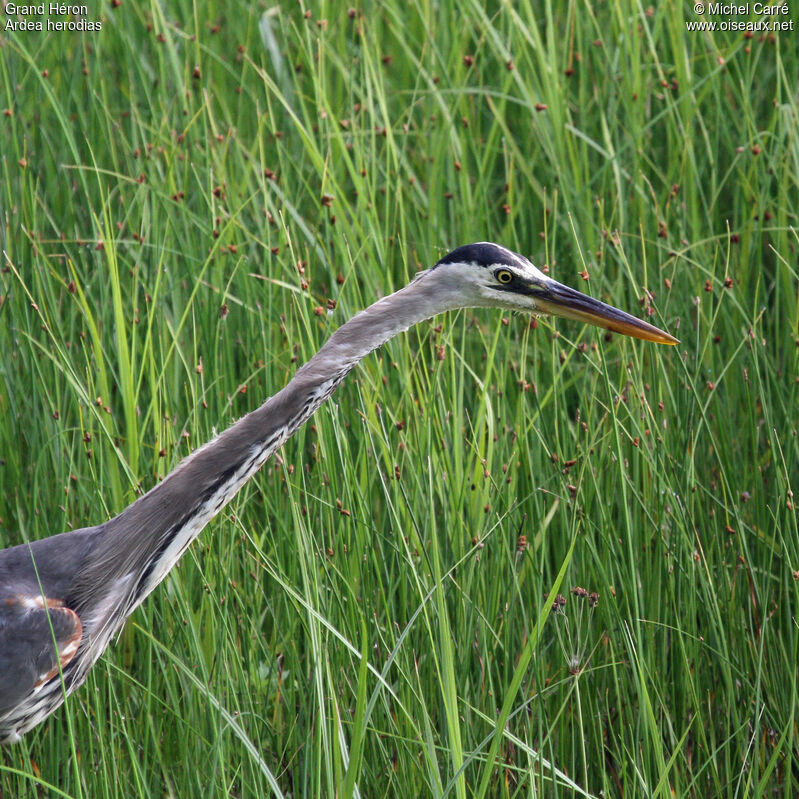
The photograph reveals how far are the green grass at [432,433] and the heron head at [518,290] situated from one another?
102 millimetres

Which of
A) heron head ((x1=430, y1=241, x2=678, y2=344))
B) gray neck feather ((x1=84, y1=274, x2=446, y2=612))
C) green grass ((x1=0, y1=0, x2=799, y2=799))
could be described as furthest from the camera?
green grass ((x1=0, y1=0, x2=799, y2=799))

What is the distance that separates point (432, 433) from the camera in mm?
2443

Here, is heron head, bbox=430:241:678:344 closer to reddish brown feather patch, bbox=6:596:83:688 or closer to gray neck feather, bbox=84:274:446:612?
gray neck feather, bbox=84:274:446:612

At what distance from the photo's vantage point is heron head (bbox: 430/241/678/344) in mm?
2078

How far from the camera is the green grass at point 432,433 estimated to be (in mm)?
2201

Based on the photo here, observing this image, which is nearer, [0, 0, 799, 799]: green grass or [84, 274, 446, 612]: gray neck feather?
[84, 274, 446, 612]: gray neck feather

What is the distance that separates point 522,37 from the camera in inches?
130

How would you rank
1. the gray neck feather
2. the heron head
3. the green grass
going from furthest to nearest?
the green grass, the heron head, the gray neck feather

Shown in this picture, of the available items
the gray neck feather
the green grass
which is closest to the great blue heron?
the gray neck feather

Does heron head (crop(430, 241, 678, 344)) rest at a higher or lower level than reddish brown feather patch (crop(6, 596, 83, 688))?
higher

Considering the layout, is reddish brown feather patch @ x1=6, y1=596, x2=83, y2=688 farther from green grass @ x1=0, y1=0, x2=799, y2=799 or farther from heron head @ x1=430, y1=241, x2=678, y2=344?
heron head @ x1=430, y1=241, x2=678, y2=344

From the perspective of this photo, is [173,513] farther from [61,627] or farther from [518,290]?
[518,290]

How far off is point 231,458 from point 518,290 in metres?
0.66

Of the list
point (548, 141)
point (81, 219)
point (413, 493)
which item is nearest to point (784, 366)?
point (548, 141)
